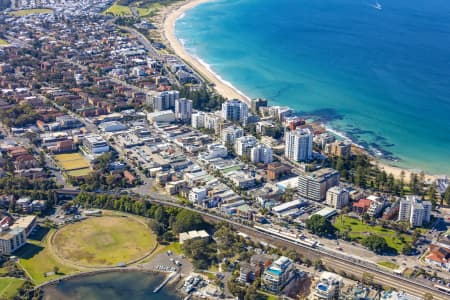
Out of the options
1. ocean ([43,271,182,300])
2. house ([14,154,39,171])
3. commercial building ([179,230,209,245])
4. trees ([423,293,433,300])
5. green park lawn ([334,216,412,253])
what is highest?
house ([14,154,39,171])

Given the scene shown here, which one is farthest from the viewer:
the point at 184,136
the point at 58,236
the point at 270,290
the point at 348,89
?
the point at 348,89

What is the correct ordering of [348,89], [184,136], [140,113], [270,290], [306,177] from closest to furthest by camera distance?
[270,290]
[306,177]
[184,136]
[140,113]
[348,89]

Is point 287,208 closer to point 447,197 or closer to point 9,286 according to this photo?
point 447,197

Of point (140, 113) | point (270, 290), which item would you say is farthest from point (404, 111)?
point (270, 290)

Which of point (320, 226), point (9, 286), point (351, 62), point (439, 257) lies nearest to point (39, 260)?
point (9, 286)

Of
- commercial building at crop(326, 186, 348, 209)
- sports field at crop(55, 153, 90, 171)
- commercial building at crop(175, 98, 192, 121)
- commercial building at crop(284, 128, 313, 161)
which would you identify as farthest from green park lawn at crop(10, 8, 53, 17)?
commercial building at crop(326, 186, 348, 209)

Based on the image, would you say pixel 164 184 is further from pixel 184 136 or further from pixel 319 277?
pixel 319 277

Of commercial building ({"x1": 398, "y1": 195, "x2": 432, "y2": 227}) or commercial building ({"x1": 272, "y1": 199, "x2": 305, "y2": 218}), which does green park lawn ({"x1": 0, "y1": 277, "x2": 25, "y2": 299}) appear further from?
commercial building ({"x1": 398, "y1": 195, "x2": 432, "y2": 227})
